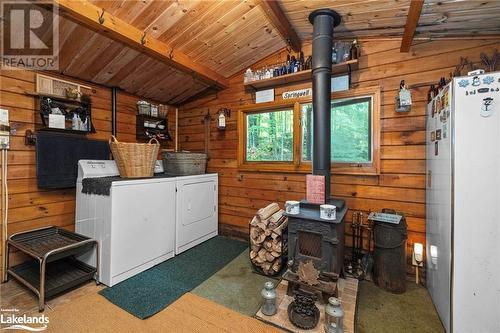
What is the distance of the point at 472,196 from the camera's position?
4.56 feet

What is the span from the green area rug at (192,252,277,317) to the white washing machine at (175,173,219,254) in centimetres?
68

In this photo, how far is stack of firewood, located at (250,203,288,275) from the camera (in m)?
2.21

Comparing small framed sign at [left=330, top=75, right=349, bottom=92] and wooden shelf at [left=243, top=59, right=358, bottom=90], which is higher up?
wooden shelf at [left=243, top=59, right=358, bottom=90]

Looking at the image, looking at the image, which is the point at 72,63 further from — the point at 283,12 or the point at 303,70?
the point at 303,70

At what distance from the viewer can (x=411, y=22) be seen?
178 centimetres

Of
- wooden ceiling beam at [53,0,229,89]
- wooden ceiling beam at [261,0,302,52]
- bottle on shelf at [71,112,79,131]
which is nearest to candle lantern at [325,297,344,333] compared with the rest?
wooden ceiling beam at [261,0,302,52]

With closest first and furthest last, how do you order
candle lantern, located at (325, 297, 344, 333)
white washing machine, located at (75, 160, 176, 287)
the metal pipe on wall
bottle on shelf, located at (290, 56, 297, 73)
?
candle lantern, located at (325, 297, 344, 333) → white washing machine, located at (75, 160, 176, 287) → bottle on shelf, located at (290, 56, 297, 73) → the metal pipe on wall

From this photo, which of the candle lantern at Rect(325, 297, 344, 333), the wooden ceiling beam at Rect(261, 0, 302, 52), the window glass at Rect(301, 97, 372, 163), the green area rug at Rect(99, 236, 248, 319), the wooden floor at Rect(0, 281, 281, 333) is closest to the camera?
the candle lantern at Rect(325, 297, 344, 333)

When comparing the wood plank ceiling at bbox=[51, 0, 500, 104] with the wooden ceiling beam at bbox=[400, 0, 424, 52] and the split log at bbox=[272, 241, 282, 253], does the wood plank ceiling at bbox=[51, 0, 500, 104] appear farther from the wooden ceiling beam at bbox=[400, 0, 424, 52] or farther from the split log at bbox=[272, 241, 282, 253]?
the split log at bbox=[272, 241, 282, 253]

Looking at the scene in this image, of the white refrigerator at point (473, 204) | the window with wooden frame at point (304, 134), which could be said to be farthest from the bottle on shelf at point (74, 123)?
the white refrigerator at point (473, 204)

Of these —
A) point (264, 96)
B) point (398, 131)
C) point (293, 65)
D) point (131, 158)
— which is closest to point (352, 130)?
point (398, 131)

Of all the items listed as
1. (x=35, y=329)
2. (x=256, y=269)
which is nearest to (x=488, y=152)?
(x=256, y=269)

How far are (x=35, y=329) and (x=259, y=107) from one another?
2.83 meters

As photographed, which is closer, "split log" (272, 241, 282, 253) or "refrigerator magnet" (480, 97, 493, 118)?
"refrigerator magnet" (480, 97, 493, 118)
